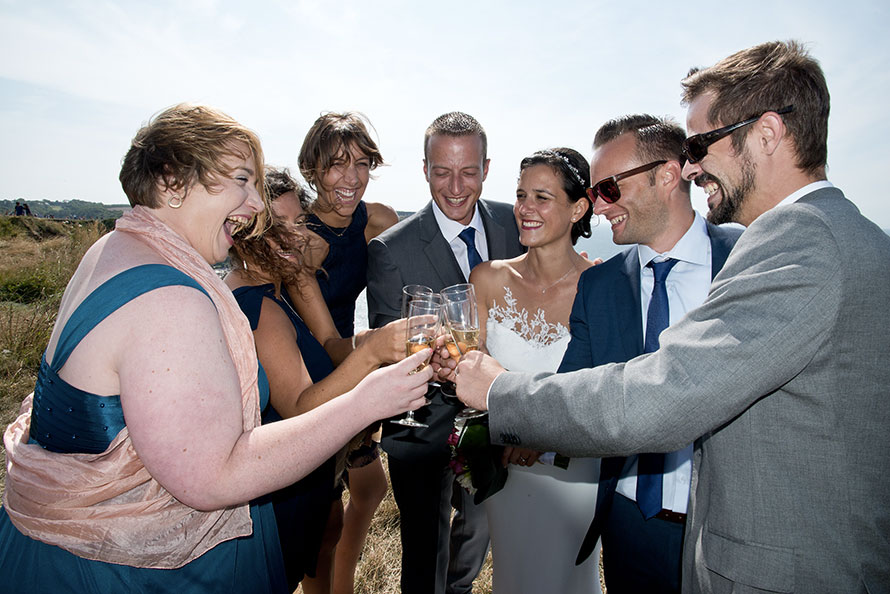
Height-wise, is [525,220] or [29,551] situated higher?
[525,220]

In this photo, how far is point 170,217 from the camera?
171 centimetres

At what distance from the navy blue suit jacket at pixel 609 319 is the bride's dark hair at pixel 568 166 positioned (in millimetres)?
791

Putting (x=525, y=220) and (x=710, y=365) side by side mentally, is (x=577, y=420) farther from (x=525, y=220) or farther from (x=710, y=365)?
(x=525, y=220)

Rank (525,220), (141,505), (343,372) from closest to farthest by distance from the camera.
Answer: (141,505) → (343,372) → (525,220)

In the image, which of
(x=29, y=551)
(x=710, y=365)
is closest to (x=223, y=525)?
(x=29, y=551)

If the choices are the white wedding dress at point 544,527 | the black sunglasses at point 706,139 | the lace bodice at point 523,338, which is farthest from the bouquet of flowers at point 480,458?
the black sunglasses at point 706,139

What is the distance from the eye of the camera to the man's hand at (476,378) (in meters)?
2.07

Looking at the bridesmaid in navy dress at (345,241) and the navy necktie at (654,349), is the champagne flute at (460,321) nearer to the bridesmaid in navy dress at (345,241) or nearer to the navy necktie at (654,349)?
the navy necktie at (654,349)

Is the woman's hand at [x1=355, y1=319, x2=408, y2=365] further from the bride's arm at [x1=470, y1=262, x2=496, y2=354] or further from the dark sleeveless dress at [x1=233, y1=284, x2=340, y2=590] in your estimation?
the bride's arm at [x1=470, y1=262, x2=496, y2=354]

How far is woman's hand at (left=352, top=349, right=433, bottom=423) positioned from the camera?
1637 millimetres

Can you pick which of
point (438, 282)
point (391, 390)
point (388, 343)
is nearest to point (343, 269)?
point (438, 282)

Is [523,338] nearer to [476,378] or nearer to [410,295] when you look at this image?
[410,295]

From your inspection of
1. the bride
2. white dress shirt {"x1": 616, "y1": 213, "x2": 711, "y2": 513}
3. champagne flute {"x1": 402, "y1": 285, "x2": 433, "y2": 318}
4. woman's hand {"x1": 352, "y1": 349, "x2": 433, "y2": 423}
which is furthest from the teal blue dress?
white dress shirt {"x1": 616, "y1": 213, "x2": 711, "y2": 513}

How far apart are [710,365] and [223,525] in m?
1.75
